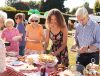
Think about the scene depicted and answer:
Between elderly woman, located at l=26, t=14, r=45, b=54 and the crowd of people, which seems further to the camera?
elderly woman, located at l=26, t=14, r=45, b=54

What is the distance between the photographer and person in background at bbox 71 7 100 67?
17.1ft

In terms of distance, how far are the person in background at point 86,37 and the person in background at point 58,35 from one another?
0.92 ft

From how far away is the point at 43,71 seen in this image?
4.17m

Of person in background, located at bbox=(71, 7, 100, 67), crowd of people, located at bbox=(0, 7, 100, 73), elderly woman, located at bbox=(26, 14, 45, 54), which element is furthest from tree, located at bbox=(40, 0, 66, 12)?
person in background, located at bbox=(71, 7, 100, 67)

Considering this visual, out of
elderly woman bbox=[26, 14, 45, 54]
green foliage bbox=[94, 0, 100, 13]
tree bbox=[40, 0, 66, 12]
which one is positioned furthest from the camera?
green foliage bbox=[94, 0, 100, 13]

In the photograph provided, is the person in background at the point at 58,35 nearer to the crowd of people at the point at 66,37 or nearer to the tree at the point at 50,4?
the crowd of people at the point at 66,37

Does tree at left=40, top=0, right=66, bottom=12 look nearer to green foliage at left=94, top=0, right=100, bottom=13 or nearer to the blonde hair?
green foliage at left=94, top=0, right=100, bottom=13

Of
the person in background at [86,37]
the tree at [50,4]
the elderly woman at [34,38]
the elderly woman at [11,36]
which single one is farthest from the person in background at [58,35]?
the tree at [50,4]

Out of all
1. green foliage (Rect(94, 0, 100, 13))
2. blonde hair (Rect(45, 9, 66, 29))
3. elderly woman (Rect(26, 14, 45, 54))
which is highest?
blonde hair (Rect(45, 9, 66, 29))

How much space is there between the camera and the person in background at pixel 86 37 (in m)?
5.21

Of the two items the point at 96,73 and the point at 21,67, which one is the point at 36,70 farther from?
the point at 96,73

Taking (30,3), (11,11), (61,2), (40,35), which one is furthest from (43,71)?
(30,3)

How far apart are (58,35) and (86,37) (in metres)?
0.59

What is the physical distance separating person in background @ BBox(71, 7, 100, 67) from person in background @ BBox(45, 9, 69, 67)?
28cm
